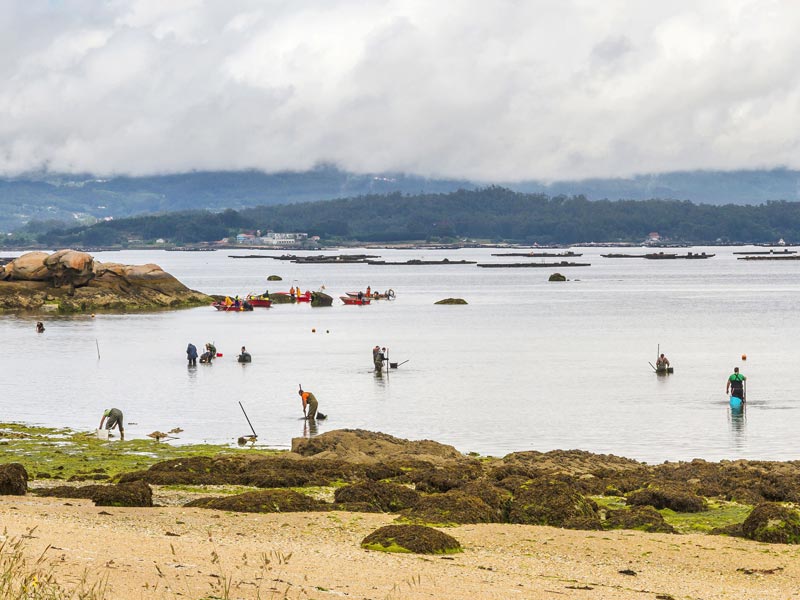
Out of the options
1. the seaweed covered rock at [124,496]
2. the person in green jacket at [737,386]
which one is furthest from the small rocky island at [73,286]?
the seaweed covered rock at [124,496]

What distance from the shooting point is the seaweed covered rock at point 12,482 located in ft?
75.1

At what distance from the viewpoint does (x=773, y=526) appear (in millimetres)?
19453

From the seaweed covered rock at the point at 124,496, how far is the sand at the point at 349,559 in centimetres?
35

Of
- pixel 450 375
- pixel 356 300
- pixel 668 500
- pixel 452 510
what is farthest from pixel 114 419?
pixel 356 300

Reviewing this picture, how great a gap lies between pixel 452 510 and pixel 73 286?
90.4m

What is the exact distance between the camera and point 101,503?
71.1ft

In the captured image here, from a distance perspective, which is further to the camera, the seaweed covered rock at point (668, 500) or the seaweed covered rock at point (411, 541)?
the seaweed covered rock at point (668, 500)

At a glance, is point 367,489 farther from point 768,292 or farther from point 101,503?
point 768,292

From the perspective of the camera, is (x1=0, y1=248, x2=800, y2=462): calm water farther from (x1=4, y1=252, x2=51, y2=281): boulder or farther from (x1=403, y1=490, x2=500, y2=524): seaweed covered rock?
(x1=403, y1=490, x2=500, y2=524): seaweed covered rock

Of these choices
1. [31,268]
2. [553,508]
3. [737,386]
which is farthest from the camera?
[31,268]

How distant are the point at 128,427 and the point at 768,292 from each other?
4514 inches

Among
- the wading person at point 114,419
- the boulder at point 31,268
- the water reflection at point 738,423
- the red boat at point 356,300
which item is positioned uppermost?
the boulder at point 31,268

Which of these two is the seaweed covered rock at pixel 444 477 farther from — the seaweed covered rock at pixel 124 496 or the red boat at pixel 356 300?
the red boat at pixel 356 300

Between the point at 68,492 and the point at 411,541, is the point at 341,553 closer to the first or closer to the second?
the point at 411,541
